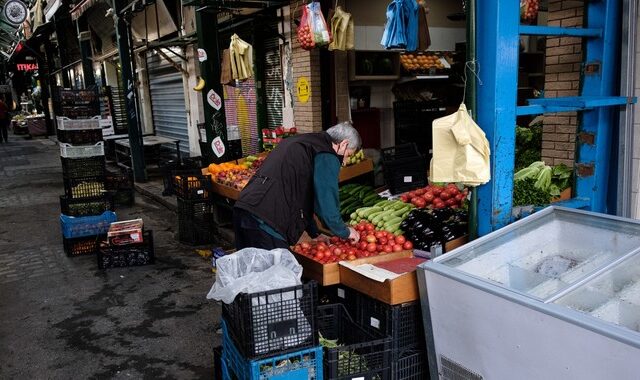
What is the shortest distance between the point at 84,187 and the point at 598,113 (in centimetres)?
719

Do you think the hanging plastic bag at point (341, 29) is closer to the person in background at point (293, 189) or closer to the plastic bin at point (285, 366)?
the person in background at point (293, 189)

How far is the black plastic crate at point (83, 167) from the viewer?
7902 millimetres

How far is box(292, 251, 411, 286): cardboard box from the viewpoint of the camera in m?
3.85

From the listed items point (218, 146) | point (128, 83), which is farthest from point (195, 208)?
point (128, 83)

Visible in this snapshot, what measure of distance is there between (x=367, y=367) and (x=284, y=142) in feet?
5.87

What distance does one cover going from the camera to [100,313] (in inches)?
220

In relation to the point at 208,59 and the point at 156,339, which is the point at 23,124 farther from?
the point at 156,339

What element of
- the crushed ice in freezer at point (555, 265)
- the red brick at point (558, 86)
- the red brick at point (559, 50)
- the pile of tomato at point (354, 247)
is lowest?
the pile of tomato at point (354, 247)

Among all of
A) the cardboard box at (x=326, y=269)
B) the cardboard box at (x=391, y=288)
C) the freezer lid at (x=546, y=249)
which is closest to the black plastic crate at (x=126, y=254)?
the cardboard box at (x=326, y=269)

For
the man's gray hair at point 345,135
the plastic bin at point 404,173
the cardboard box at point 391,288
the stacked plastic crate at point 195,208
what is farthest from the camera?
the stacked plastic crate at point 195,208

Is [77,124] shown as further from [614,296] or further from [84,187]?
[614,296]

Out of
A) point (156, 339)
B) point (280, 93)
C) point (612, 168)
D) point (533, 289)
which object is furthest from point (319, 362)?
point (280, 93)

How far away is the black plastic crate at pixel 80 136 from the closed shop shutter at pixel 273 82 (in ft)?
11.2

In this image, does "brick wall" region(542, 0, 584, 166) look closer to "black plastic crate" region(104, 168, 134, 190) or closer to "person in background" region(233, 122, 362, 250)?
"person in background" region(233, 122, 362, 250)
